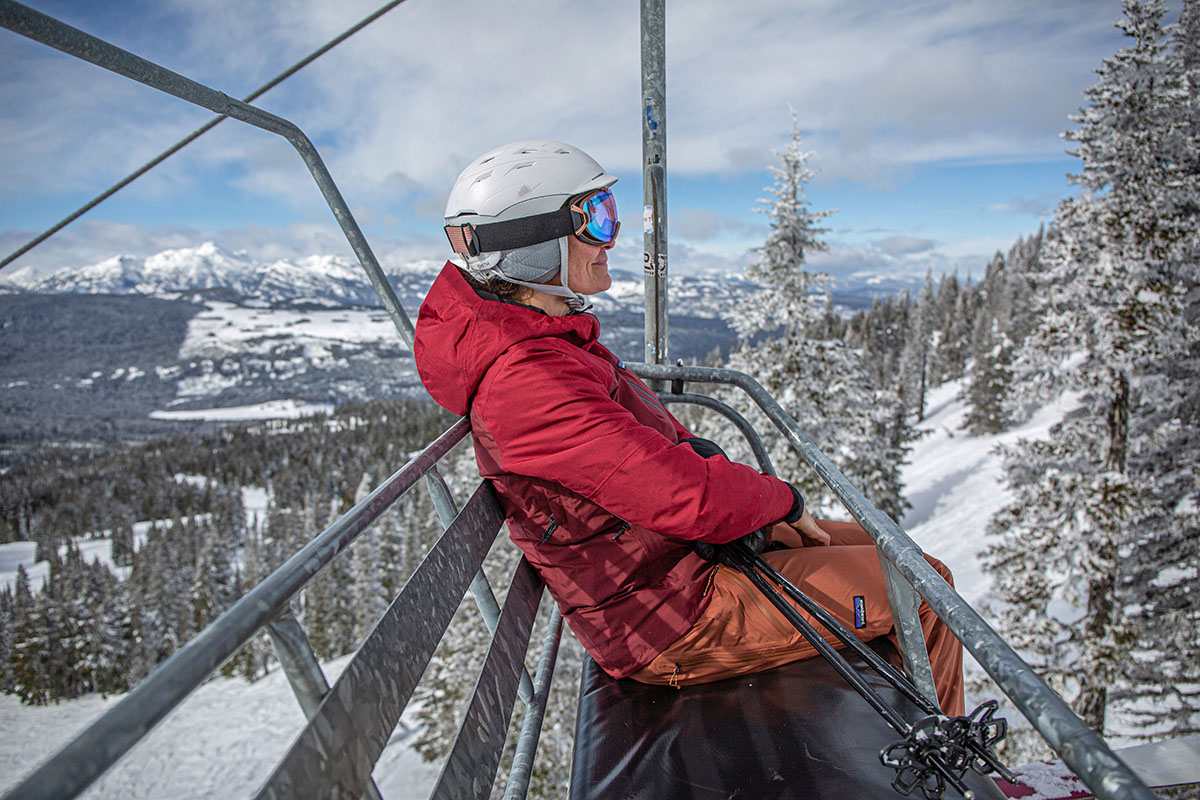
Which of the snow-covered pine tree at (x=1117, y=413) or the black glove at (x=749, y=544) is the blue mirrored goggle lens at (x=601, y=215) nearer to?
the black glove at (x=749, y=544)

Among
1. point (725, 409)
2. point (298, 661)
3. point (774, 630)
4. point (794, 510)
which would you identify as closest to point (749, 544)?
point (794, 510)

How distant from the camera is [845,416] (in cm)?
1405

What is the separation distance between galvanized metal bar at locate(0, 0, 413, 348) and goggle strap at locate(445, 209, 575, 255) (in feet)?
2.05

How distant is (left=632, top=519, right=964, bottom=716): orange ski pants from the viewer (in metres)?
2.34

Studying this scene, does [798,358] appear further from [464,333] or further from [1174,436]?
[464,333]

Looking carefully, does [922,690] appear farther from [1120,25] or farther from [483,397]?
[1120,25]

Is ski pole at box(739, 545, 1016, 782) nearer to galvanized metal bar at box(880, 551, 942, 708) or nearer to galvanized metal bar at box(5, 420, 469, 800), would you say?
galvanized metal bar at box(880, 551, 942, 708)

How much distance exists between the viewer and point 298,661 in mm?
1115

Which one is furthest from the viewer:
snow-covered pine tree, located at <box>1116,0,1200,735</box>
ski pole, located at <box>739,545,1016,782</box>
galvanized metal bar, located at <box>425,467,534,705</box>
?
snow-covered pine tree, located at <box>1116,0,1200,735</box>

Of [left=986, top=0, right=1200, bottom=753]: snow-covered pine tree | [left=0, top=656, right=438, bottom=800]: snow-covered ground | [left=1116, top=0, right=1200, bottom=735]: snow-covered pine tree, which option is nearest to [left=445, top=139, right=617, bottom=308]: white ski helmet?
[left=986, top=0, right=1200, bottom=753]: snow-covered pine tree

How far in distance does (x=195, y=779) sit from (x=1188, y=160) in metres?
83.0

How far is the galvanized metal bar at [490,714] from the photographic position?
1.47 m

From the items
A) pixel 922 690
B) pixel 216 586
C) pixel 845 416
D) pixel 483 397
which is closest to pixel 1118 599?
pixel 845 416

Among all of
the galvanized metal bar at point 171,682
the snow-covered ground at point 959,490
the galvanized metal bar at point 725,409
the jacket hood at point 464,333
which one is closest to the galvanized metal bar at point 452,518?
the jacket hood at point 464,333
